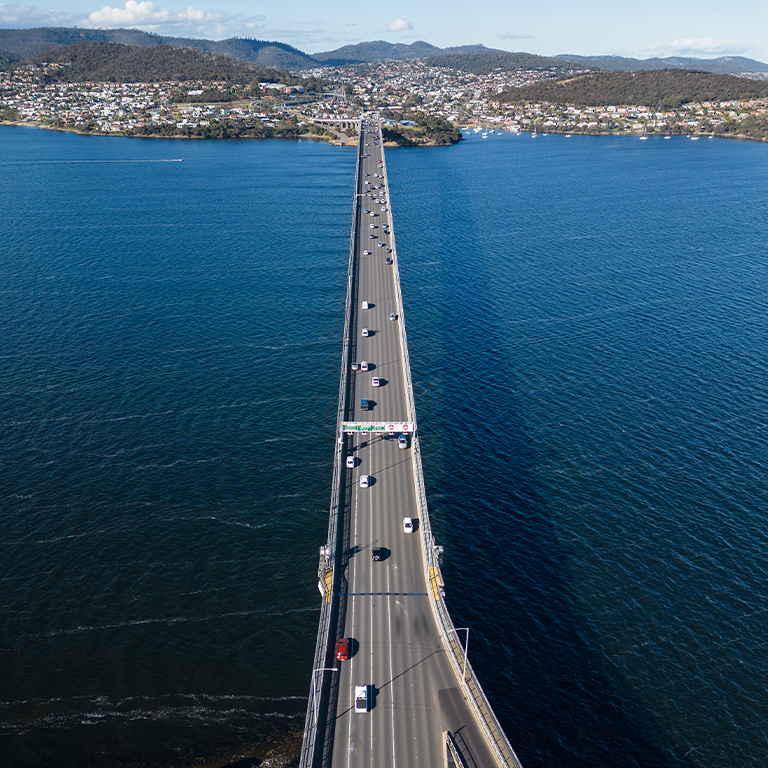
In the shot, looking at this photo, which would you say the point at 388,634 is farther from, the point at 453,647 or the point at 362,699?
the point at 362,699

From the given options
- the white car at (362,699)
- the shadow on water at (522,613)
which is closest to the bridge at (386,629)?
the white car at (362,699)

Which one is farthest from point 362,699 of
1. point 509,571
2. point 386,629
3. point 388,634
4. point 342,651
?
point 509,571

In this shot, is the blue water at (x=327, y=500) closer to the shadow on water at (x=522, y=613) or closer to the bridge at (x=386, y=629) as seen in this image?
the shadow on water at (x=522, y=613)

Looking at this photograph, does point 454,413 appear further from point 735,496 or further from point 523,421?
point 735,496

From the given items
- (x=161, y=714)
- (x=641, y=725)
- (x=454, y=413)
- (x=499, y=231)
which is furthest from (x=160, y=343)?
(x=499, y=231)

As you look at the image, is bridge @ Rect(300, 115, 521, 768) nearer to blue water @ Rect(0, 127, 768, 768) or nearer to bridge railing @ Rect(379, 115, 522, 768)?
bridge railing @ Rect(379, 115, 522, 768)

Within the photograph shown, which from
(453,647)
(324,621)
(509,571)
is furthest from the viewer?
(509,571)

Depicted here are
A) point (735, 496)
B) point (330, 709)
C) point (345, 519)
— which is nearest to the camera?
point (330, 709)
